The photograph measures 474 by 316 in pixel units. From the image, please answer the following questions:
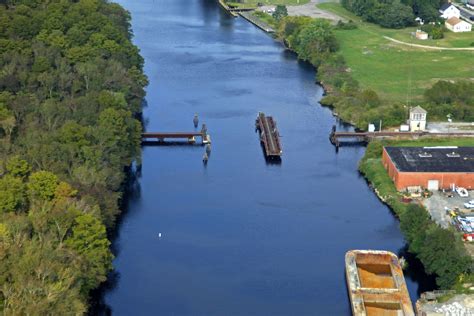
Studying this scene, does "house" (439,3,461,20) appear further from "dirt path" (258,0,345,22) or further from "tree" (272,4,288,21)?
"tree" (272,4,288,21)

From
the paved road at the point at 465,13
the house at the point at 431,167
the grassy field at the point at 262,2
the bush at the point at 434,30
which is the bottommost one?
the house at the point at 431,167

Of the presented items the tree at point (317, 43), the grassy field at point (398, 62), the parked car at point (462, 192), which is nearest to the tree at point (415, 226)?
the parked car at point (462, 192)

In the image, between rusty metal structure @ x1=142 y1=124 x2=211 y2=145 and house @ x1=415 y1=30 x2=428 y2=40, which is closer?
rusty metal structure @ x1=142 y1=124 x2=211 y2=145

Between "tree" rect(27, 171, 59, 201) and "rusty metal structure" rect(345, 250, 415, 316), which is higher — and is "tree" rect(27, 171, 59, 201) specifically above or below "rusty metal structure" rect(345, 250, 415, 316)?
above

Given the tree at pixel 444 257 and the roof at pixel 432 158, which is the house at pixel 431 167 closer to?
the roof at pixel 432 158

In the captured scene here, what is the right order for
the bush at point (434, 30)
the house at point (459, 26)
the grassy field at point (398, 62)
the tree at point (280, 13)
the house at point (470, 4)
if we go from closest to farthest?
1. the grassy field at point (398, 62)
2. the bush at point (434, 30)
3. the house at point (459, 26)
4. the tree at point (280, 13)
5. the house at point (470, 4)

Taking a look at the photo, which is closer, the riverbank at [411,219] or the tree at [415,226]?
the riverbank at [411,219]

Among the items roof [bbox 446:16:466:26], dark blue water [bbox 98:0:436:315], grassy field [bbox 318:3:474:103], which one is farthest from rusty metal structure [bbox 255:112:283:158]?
roof [bbox 446:16:466:26]
